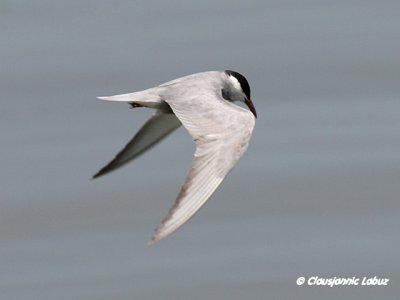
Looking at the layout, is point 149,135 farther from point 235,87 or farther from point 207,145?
point 207,145

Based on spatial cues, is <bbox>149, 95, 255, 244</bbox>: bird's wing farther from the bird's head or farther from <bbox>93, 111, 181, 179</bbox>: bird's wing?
the bird's head

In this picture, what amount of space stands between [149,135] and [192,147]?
190cm

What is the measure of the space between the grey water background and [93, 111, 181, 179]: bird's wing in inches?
33.2

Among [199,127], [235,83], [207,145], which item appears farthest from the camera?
[235,83]

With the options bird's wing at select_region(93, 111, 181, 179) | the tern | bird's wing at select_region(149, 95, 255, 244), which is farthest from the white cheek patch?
bird's wing at select_region(149, 95, 255, 244)

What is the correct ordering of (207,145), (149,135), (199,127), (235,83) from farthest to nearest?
(235,83) < (149,135) < (199,127) < (207,145)

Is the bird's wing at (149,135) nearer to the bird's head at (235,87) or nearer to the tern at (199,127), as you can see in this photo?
the tern at (199,127)

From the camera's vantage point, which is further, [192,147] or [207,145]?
[192,147]

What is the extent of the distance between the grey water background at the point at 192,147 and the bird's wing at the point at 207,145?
1350 millimetres

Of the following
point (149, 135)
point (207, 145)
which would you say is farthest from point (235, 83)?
point (207, 145)

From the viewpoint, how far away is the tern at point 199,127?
7.39 meters

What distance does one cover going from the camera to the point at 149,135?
29.3ft

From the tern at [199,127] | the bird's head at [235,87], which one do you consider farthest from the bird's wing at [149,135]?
the bird's head at [235,87]

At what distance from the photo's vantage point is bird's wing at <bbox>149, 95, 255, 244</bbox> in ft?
24.0
